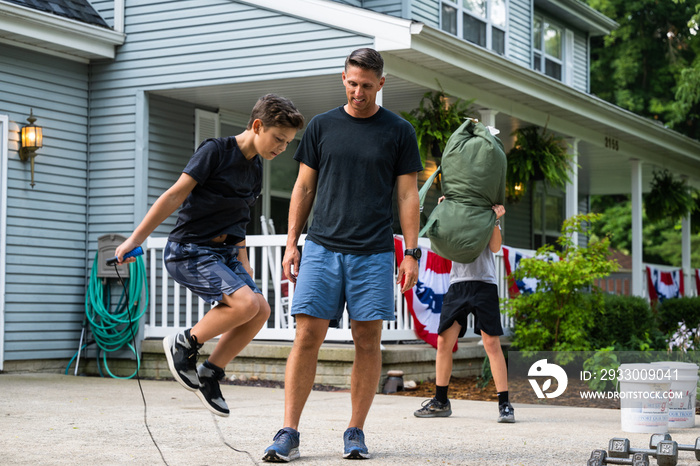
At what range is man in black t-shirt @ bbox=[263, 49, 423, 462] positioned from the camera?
4129 mm

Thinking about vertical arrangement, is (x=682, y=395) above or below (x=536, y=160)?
below

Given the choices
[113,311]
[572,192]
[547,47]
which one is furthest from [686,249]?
[113,311]

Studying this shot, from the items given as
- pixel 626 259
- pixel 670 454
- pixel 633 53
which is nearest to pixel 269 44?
pixel 670 454

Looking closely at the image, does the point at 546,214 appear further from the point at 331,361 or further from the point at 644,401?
the point at 644,401

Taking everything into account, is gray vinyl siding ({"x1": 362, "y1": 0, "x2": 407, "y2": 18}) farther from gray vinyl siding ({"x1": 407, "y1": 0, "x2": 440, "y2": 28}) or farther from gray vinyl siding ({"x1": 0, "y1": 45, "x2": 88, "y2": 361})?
gray vinyl siding ({"x1": 0, "y1": 45, "x2": 88, "y2": 361})

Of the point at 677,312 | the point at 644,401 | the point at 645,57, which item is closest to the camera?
the point at 644,401

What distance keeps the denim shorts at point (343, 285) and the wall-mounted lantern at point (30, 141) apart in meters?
5.87

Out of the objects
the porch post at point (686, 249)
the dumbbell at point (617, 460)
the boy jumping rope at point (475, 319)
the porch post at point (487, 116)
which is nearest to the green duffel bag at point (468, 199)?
the boy jumping rope at point (475, 319)

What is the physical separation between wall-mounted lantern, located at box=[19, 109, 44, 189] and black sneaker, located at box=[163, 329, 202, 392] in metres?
5.63

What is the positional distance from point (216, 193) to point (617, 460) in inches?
87.1

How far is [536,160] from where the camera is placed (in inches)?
435

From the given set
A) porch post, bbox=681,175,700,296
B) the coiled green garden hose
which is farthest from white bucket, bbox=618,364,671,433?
porch post, bbox=681,175,700,296

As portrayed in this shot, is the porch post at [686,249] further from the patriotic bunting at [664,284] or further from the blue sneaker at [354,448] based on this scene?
the blue sneaker at [354,448]

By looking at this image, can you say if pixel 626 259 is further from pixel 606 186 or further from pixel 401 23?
pixel 401 23
